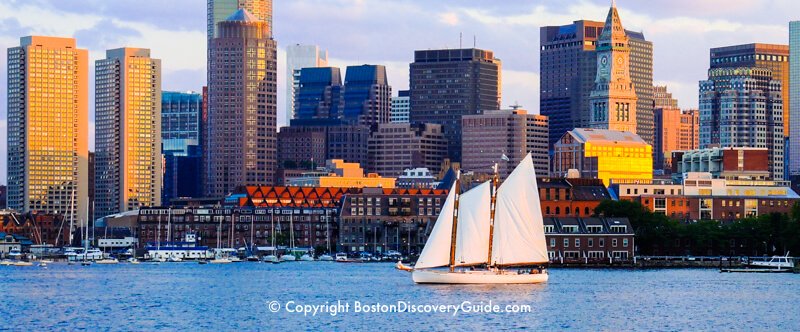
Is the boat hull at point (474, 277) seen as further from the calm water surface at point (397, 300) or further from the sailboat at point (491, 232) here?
the calm water surface at point (397, 300)

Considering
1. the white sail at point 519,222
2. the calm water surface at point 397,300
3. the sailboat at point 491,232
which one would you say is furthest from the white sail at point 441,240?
the white sail at point 519,222

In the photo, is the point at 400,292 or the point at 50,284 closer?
the point at 400,292

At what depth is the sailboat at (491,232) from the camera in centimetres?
14525

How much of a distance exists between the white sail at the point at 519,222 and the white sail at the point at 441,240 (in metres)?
3.80

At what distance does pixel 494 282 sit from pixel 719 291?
784 inches

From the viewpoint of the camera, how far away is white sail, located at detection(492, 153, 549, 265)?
145 meters

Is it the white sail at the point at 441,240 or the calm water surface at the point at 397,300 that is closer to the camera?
the calm water surface at the point at 397,300

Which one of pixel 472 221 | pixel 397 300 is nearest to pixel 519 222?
pixel 472 221

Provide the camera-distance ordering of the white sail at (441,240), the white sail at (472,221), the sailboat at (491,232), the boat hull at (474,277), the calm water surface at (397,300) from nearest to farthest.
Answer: the calm water surface at (397,300) < the white sail at (441,240) < the sailboat at (491,232) < the white sail at (472,221) < the boat hull at (474,277)

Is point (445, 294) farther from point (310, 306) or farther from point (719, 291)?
point (719, 291)

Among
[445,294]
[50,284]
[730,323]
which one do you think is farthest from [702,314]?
[50,284]

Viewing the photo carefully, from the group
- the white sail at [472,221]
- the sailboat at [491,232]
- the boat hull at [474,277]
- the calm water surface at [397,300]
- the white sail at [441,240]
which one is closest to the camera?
the calm water surface at [397,300]

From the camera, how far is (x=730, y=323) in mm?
115375

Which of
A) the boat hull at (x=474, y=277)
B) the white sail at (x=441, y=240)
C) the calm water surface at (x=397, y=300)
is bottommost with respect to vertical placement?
the calm water surface at (x=397, y=300)
